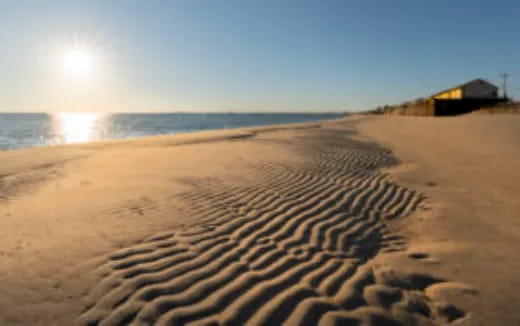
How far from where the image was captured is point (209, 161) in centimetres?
894

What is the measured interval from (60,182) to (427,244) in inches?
306

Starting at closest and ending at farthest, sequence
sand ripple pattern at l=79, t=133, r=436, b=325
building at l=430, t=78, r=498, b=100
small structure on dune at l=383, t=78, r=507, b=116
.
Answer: sand ripple pattern at l=79, t=133, r=436, b=325 → small structure on dune at l=383, t=78, r=507, b=116 → building at l=430, t=78, r=498, b=100

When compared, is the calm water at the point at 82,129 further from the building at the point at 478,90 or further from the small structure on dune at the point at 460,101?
the building at the point at 478,90

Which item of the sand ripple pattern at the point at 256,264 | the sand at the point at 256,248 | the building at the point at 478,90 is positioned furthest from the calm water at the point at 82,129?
the building at the point at 478,90

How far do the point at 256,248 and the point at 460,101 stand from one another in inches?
1469

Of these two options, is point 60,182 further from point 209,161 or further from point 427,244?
point 427,244

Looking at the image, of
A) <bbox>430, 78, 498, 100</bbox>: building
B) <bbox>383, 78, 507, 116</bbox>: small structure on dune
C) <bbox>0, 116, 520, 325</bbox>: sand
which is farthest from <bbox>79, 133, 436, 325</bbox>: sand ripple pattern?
<bbox>430, 78, 498, 100</bbox>: building

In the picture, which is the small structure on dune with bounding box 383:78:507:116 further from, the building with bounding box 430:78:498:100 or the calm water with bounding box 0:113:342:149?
the calm water with bounding box 0:113:342:149

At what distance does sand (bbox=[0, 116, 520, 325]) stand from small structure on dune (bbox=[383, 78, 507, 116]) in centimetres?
2893

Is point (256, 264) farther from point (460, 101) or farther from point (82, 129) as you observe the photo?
point (82, 129)

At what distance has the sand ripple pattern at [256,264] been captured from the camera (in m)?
2.62

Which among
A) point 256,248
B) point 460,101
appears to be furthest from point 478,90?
point 256,248

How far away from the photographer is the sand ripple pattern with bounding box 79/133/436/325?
262 centimetres

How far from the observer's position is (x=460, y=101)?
107 feet
